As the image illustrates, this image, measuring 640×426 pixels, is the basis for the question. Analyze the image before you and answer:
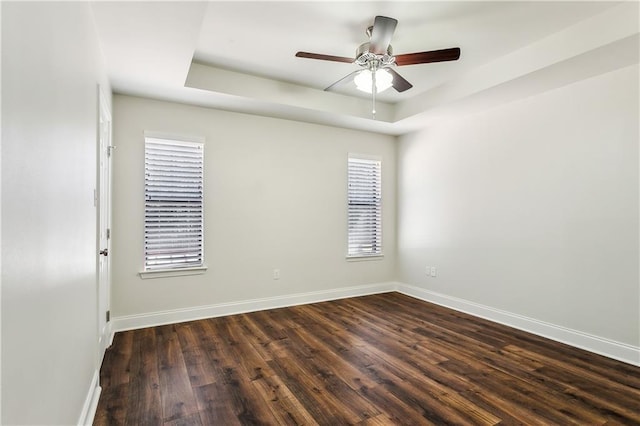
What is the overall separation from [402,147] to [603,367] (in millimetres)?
3723

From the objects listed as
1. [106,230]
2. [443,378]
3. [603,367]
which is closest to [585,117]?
[603,367]

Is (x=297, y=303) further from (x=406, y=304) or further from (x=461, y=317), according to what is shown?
(x=461, y=317)

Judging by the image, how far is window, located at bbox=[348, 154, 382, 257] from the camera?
5188mm

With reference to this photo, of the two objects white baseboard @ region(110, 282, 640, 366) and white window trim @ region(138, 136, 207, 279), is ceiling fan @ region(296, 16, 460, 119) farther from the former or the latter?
white baseboard @ region(110, 282, 640, 366)

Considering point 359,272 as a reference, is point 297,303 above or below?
below

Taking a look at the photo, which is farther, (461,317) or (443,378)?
(461,317)

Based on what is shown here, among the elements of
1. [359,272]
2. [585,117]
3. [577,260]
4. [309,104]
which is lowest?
[359,272]

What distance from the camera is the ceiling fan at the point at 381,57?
249 centimetres

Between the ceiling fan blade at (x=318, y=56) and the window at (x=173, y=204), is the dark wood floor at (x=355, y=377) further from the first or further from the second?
the ceiling fan blade at (x=318, y=56)

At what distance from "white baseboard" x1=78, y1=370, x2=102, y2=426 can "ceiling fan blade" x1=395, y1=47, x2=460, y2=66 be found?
320 cm

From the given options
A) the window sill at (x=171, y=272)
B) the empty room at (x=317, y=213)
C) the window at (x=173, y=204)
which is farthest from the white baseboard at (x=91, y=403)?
the window at (x=173, y=204)

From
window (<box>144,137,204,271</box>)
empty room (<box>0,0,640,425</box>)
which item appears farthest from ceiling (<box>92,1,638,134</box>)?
window (<box>144,137,204,271</box>)

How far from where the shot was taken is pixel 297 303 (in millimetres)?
4648

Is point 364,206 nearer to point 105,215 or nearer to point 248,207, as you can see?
point 248,207
